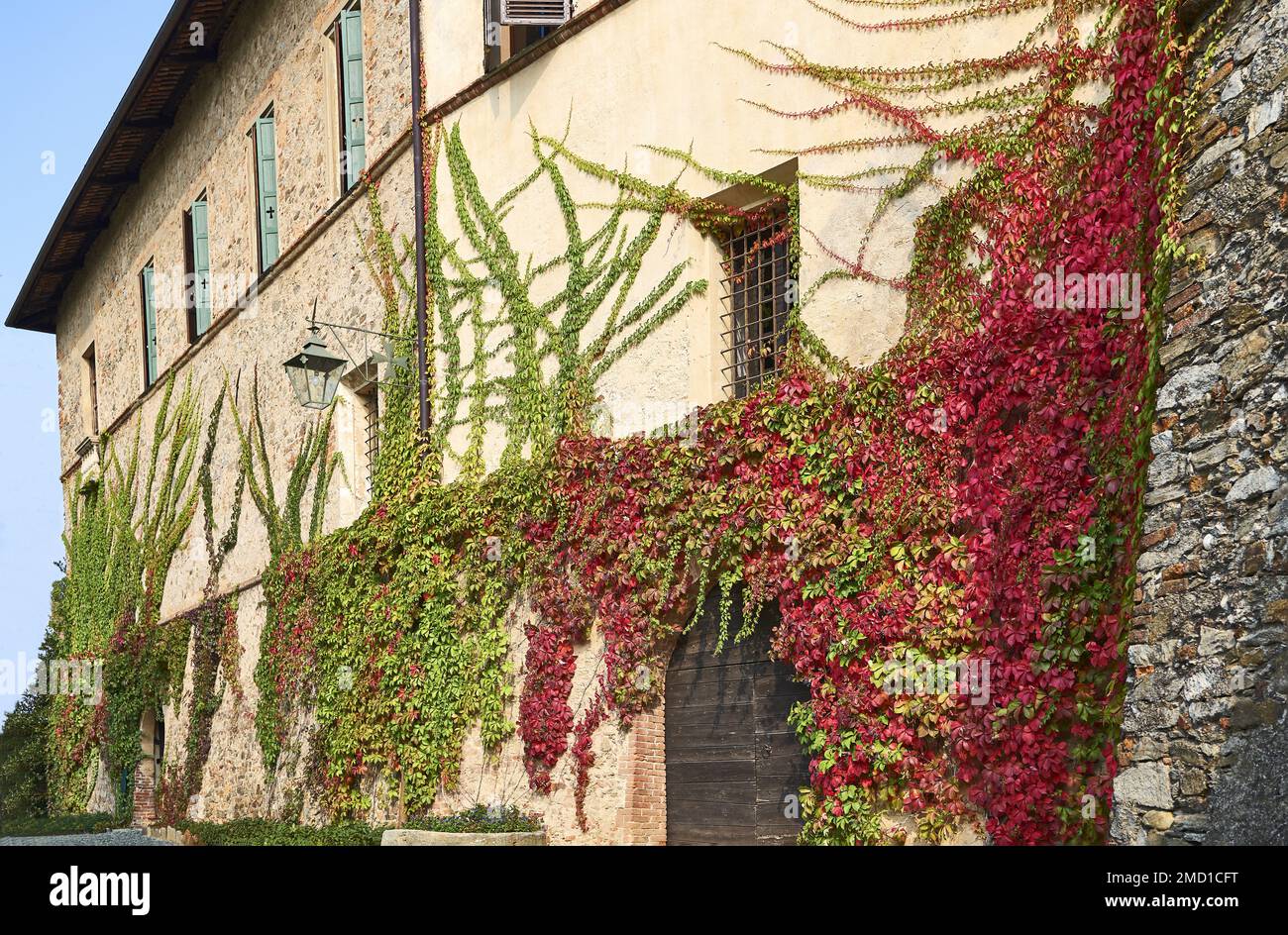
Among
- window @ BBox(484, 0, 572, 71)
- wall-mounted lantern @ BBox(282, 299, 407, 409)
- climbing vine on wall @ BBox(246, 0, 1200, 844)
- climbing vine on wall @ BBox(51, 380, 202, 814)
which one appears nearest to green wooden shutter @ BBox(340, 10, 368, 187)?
window @ BBox(484, 0, 572, 71)

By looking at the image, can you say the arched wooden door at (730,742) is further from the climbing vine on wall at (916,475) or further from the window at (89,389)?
the window at (89,389)

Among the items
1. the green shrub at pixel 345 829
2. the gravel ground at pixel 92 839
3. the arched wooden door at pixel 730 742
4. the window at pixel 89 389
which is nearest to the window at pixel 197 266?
the gravel ground at pixel 92 839

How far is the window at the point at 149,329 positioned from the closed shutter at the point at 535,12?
35.5ft

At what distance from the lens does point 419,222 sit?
11.6 metres

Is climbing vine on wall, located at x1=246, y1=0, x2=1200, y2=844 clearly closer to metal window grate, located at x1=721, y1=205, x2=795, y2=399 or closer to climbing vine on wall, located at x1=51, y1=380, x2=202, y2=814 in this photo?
metal window grate, located at x1=721, y1=205, x2=795, y2=399

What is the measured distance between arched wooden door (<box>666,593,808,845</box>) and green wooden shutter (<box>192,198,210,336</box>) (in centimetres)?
1056

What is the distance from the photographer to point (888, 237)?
7.77m

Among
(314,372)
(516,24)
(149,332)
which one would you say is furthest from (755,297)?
(149,332)

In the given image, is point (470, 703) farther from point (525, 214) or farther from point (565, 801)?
point (525, 214)

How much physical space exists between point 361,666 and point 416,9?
5.48m

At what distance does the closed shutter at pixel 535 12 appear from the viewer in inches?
408

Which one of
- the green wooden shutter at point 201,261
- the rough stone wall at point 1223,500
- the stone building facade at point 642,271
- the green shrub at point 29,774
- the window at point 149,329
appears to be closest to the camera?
the rough stone wall at point 1223,500
